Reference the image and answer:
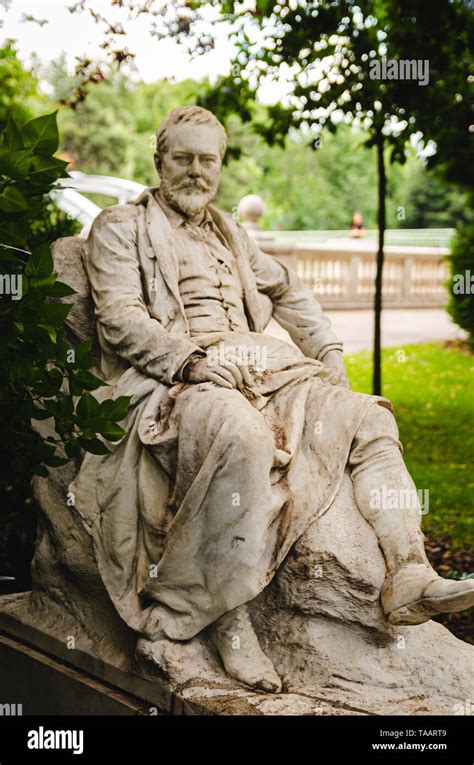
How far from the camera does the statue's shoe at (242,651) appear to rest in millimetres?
3936

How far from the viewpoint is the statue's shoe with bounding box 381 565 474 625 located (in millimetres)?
3652

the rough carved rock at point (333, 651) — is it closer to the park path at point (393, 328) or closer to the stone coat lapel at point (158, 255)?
the stone coat lapel at point (158, 255)

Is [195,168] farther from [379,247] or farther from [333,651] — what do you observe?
[379,247]

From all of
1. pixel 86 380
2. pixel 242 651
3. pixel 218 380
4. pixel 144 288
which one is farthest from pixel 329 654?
pixel 144 288

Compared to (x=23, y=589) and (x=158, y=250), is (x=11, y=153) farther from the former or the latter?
(x=23, y=589)

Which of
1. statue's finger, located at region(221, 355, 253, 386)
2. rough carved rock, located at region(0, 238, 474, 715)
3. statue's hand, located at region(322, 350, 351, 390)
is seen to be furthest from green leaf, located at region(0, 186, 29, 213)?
statue's hand, located at region(322, 350, 351, 390)

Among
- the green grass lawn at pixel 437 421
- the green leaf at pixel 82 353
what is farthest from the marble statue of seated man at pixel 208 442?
the green grass lawn at pixel 437 421

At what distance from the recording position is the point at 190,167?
4.64 m

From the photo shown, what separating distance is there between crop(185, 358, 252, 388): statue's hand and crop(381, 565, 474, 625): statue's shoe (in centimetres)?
92

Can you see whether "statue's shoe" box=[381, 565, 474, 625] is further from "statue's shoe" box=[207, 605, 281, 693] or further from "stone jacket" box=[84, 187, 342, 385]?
"stone jacket" box=[84, 187, 342, 385]

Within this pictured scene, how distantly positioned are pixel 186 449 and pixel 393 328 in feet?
37.3

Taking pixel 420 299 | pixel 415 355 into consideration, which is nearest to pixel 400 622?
pixel 415 355

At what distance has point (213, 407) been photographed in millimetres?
4070
